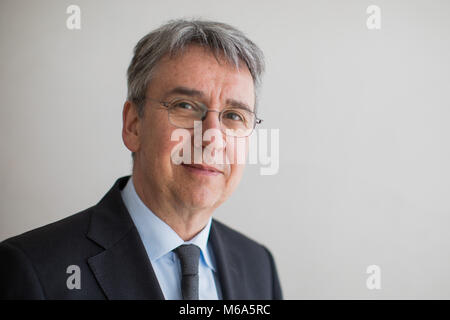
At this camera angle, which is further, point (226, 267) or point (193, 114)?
point (226, 267)

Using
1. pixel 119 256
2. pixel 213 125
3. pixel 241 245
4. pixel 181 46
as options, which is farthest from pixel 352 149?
pixel 119 256

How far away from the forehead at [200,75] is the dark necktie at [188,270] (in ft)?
1.84

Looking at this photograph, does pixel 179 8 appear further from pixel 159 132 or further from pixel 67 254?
pixel 67 254

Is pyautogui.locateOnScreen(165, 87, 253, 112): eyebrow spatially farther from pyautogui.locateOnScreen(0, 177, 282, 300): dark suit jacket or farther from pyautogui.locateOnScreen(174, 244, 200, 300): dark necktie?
pyautogui.locateOnScreen(174, 244, 200, 300): dark necktie

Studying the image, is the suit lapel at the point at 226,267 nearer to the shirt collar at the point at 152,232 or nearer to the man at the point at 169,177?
the man at the point at 169,177

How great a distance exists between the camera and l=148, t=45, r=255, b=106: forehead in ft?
4.72

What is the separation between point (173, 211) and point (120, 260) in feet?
0.84

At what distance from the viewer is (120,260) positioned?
136cm

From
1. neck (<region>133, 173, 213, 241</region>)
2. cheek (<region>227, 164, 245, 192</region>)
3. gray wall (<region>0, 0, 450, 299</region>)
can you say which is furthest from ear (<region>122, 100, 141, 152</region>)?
gray wall (<region>0, 0, 450, 299</region>)

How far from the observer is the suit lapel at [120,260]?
1317 mm

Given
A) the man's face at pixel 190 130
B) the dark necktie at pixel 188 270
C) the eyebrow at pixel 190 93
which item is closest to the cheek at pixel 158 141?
the man's face at pixel 190 130

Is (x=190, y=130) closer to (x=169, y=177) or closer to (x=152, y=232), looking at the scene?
(x=169, y=177)

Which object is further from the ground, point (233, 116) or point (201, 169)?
point (233, 116)

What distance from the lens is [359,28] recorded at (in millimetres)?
2168
